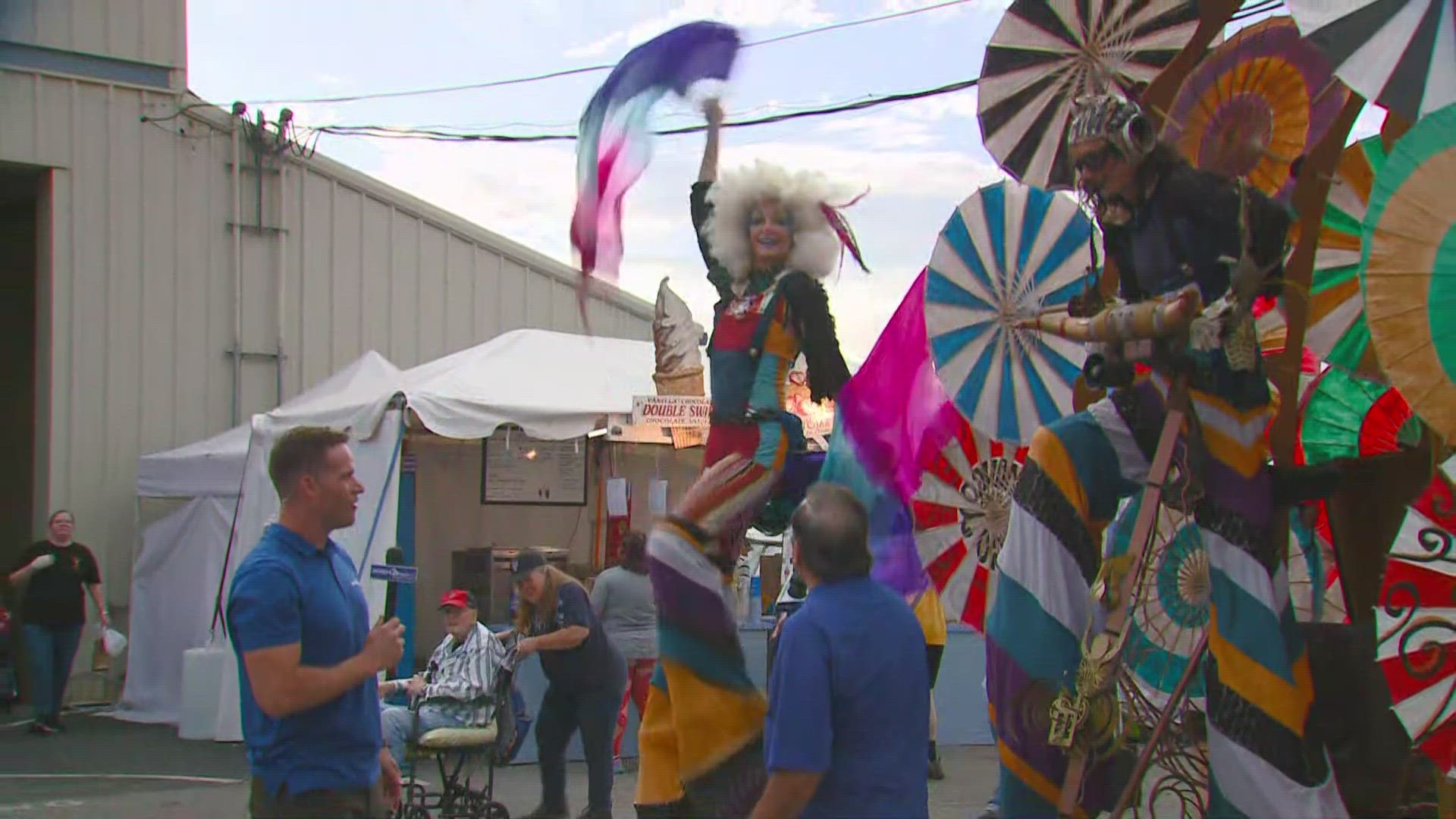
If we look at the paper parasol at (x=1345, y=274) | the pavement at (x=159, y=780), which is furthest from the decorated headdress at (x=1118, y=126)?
the pavement at (x=159, y=780)

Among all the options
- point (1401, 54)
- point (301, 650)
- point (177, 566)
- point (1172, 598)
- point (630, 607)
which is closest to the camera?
point (1401, 54)

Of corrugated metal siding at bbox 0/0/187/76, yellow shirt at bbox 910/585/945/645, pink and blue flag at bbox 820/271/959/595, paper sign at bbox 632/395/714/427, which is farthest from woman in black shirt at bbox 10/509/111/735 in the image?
pink and blue flag at bbox 820/271/959/595

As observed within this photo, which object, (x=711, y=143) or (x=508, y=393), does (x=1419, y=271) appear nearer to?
(x=711, y=143)

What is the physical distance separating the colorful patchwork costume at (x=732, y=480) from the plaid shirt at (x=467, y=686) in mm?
2897

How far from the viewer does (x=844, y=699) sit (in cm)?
334

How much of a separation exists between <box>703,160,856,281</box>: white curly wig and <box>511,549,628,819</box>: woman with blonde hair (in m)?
3.44

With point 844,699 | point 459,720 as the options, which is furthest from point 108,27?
point 844,699

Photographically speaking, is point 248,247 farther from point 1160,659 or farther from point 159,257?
point 1160,659

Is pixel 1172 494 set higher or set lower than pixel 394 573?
higher

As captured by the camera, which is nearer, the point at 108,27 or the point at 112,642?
the point at 112,642

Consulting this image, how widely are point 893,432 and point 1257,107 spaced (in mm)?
1406

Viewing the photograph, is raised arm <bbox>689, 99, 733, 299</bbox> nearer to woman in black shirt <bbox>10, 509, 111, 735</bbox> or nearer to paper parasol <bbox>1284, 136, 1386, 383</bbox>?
paper parasol <bbox>1284, 136, 1386, 383</bbox>

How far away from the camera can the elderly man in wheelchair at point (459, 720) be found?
7312 mm

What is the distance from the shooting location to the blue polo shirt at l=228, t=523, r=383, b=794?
339 cm
